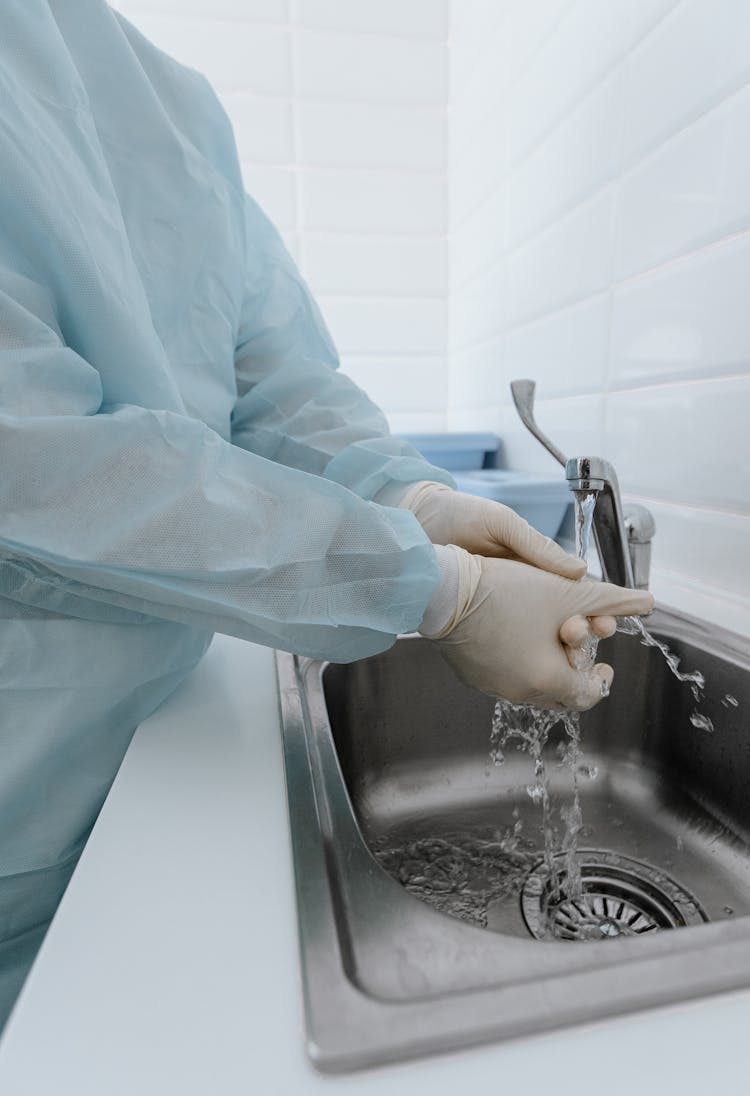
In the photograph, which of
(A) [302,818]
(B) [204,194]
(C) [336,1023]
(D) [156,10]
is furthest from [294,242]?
(C) [336,1023]

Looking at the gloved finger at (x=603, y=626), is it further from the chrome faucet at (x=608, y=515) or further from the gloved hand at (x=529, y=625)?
the chrome faucet at (x=608, y=515)

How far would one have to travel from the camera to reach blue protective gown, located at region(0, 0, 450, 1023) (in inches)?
14.9

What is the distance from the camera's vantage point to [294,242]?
1500mm

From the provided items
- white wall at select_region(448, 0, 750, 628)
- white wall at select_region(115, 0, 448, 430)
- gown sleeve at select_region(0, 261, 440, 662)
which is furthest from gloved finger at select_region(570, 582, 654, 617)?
white wall at select_region(115, 0, 448, 430)

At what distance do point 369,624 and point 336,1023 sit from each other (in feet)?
0.73

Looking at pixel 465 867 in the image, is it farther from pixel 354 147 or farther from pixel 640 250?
pixel 354 147

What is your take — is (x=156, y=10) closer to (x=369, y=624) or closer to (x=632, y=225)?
(x=632, y=225)

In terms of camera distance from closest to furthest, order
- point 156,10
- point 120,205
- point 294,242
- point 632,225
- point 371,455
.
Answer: point 120,205, point 371,455, point 632,225, point 156,10, point 294,242

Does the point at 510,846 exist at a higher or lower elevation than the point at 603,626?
lower

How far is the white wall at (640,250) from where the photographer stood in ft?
2.23

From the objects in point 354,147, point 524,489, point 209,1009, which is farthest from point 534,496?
point 354,147

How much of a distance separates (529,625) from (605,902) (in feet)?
0.93

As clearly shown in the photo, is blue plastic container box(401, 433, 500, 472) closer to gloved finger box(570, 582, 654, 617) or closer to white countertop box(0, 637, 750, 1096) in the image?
gloved finger box(570, 582, 654, 617)

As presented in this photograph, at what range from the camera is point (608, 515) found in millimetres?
624
